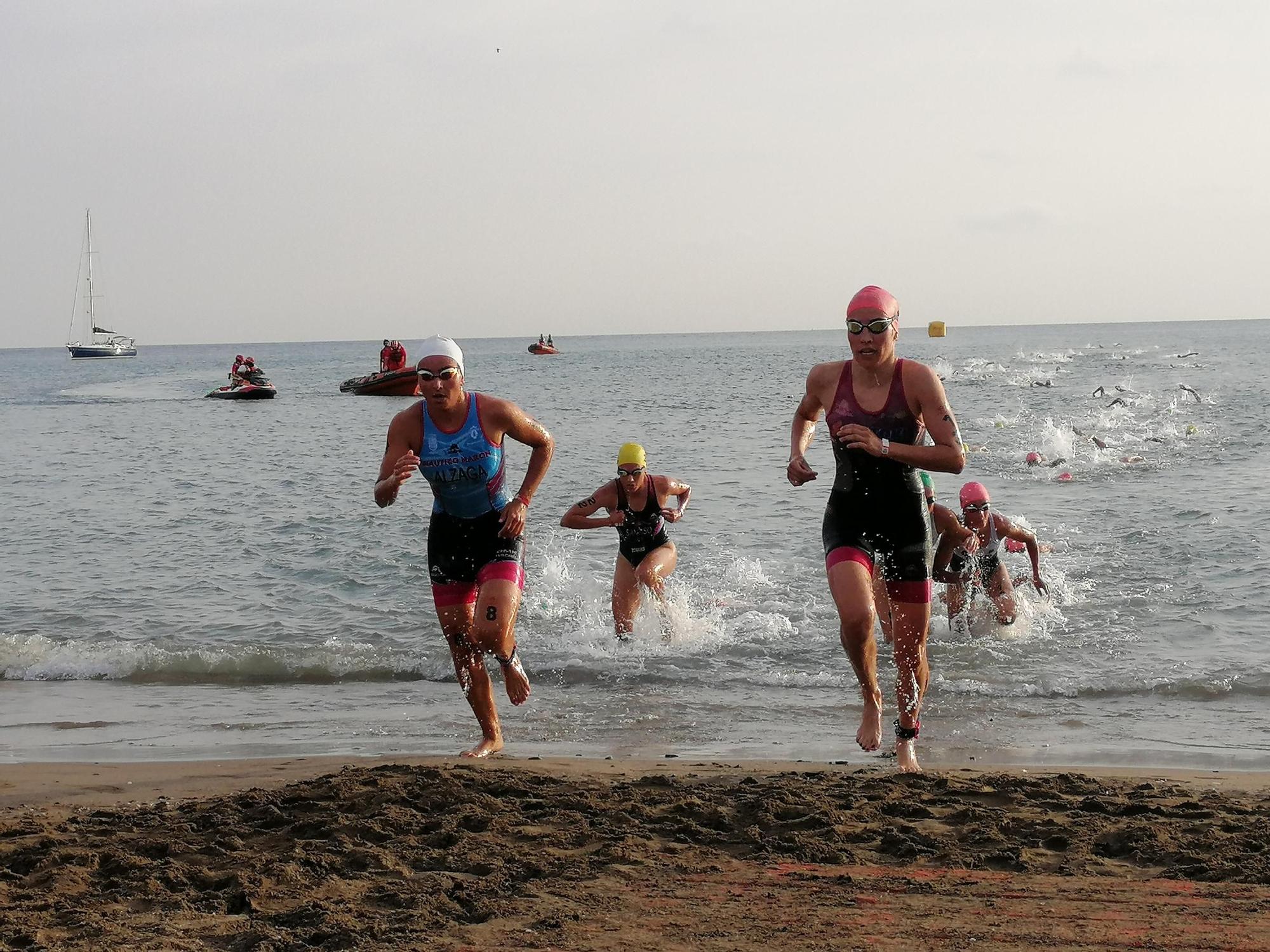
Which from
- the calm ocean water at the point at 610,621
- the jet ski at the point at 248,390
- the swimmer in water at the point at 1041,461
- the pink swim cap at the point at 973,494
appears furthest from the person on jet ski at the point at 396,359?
the pink swim cap at the point at 973,494

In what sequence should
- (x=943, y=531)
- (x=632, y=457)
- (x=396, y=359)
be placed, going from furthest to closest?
(x=396, y=359) → (x=632, y=457) → (x=943, y=531)

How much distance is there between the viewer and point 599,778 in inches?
223

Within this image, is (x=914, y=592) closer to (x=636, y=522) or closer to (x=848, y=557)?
(x=848, y=557)

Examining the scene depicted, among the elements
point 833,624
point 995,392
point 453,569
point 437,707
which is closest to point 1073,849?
point 453,569

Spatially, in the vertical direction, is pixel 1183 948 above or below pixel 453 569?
below

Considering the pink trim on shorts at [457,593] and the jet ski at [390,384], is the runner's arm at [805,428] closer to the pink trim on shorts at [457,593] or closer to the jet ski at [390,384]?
the pink trim on shorts at [457,593]

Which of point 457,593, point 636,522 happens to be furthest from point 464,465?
point 636,522

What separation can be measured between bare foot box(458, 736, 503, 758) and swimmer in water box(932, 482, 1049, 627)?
4.23 meters

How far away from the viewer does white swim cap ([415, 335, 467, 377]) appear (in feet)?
19.5

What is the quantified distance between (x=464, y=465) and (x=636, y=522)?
4.29 meters

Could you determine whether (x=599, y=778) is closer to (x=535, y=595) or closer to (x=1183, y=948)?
(x=1183, y=948)

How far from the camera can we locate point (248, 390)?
47.8 meters

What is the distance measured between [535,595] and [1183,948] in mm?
8412

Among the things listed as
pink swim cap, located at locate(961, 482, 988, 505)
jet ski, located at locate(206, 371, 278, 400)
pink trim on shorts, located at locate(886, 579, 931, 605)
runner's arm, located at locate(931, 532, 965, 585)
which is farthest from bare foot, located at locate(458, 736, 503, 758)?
jet ski, located at locate(206, 371, 278, 400)
